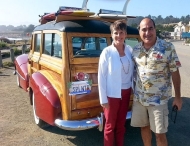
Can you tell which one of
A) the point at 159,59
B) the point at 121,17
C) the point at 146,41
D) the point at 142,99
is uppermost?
the point at 121,17

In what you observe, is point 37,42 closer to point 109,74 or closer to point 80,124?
point 80,124

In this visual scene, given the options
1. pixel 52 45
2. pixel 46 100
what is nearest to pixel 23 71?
pixel 52 45

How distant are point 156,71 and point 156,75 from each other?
Answer: 0.05m

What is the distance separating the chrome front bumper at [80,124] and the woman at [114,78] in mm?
215

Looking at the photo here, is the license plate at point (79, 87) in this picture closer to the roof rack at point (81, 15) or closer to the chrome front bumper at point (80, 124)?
the chrome front bumper at point (80, 124)

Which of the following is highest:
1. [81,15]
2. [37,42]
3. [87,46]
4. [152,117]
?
[81,15]

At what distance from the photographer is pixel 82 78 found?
11.6ft

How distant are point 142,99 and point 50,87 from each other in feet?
5.03

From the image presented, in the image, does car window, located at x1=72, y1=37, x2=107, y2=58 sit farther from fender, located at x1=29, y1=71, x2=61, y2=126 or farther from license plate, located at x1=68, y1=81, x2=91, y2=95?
fender, located at x1=29, y1=71, x2=61, y2=126

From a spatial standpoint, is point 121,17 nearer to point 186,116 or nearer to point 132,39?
point 132,39

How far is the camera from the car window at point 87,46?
12.4 feet

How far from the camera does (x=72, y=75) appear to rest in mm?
3510

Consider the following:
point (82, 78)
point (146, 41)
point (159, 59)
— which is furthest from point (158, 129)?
point (82, 78)

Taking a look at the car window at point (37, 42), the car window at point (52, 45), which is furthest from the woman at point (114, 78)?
the car window at point (37, 42)
